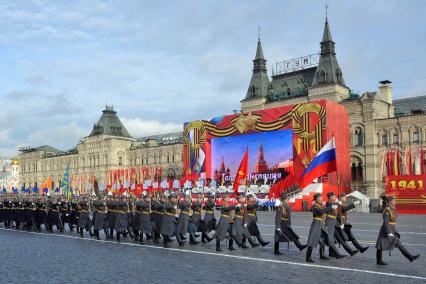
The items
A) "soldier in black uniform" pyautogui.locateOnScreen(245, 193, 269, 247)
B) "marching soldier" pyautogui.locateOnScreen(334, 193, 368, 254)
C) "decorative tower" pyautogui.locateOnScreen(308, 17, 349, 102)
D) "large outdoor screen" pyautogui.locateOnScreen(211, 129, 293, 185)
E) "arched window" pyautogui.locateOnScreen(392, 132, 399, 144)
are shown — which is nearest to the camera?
"marching soldier" pyautogui.locateOnScreen(334, 193, 368, 254)

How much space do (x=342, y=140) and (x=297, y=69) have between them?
22219mm

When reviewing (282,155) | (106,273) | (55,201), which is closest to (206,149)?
(282,155)

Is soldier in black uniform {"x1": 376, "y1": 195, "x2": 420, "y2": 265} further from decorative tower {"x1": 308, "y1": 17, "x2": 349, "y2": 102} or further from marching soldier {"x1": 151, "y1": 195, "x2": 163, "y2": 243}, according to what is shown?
decorative tower {"x1": 308, "y1": 17, "x2": 349, "y2": 102}

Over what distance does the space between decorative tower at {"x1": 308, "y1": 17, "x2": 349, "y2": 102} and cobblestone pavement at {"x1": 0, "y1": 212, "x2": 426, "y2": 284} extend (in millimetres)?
44718

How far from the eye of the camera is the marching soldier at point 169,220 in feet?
53.4

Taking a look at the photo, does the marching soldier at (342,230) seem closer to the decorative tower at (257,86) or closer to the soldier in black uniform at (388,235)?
the soldier in black uniform at (388,235)

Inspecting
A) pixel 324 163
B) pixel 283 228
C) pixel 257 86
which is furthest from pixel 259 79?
pixel 283 228

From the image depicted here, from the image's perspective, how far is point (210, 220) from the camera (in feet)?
56.0

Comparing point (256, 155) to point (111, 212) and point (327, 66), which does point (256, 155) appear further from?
point (111, 212)

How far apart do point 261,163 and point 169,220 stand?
113 feet

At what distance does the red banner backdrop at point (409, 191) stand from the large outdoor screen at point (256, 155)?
1078 cm

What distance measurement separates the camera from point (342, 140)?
4806 cm

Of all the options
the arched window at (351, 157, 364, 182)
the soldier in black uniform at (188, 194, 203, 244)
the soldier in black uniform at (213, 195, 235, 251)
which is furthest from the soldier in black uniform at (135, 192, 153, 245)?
the arched window at (351, 157, 364, 182)

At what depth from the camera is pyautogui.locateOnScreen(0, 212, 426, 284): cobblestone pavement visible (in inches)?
393
